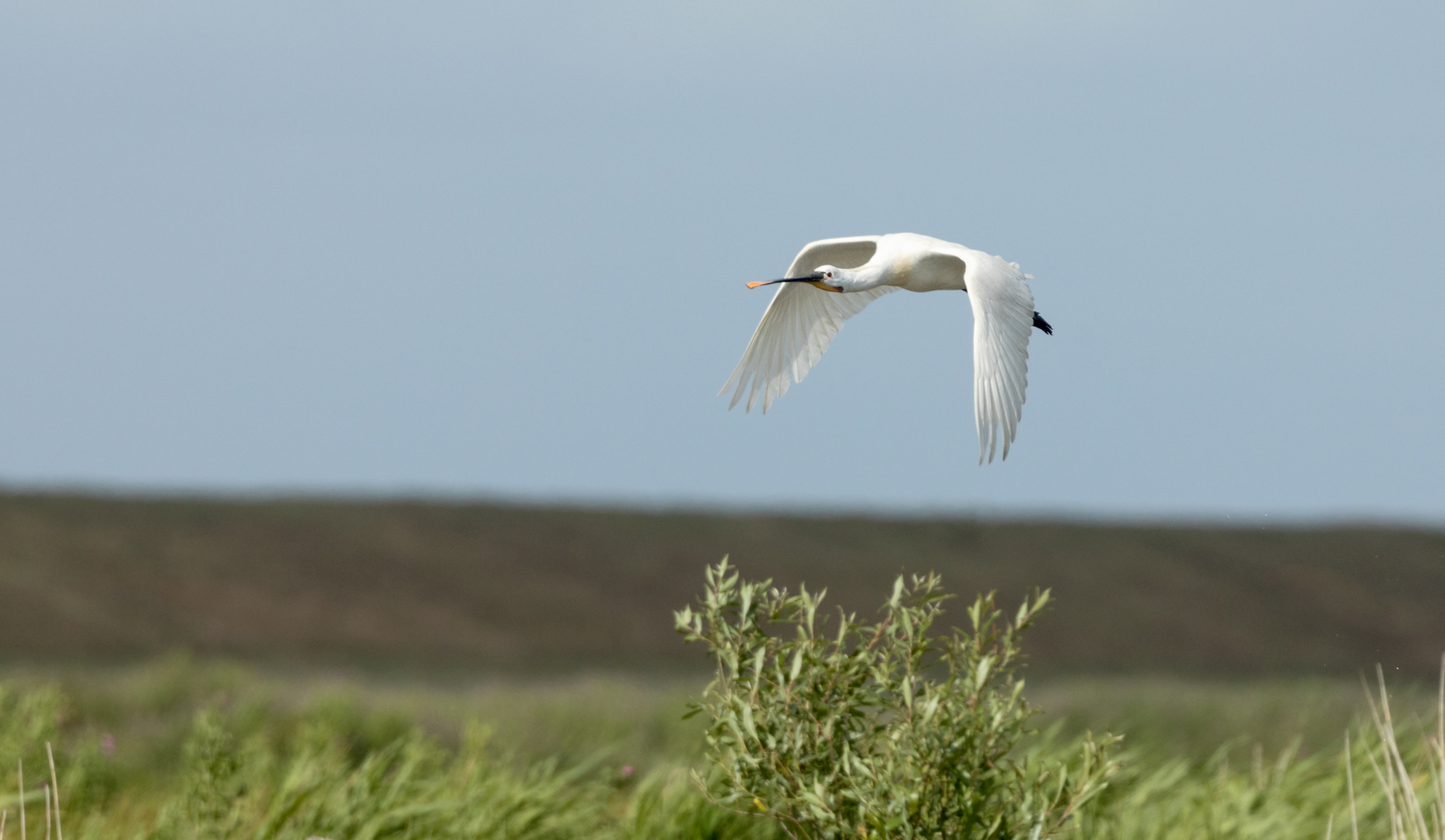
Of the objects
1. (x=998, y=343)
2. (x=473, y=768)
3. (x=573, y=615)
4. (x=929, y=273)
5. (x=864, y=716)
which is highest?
(x=929, y=273)

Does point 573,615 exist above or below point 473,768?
below

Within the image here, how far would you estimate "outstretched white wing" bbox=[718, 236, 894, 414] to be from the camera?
262 centimetres

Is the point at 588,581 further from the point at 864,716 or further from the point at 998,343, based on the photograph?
the point at 998,343

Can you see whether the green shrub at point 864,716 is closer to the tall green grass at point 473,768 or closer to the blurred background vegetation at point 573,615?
the tall green grass at point 473,768

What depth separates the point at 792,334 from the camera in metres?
2.67

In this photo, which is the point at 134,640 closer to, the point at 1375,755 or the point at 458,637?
the point at 458,637

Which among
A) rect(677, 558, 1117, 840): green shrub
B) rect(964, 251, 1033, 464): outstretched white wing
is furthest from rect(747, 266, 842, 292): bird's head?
rect(677, 558, 1117, 840): green shrub

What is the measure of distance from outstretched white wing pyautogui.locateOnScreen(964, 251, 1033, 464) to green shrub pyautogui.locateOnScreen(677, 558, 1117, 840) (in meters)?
0.78

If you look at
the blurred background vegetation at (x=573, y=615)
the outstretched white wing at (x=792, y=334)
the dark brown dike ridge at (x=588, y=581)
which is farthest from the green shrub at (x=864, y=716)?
the dark brown dike ridge at (x=588, y=581)

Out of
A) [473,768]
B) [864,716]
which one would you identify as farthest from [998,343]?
[473,768]

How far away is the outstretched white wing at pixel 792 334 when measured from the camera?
2.62m

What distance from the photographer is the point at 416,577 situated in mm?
14312

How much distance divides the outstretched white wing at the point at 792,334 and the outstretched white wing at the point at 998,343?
0.60 metres

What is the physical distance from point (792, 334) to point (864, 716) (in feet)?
2.90
